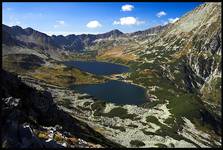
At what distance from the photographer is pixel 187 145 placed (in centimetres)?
11056

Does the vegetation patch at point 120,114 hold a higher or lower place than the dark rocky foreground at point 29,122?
lower

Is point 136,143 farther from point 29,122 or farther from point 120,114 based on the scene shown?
point 29,122

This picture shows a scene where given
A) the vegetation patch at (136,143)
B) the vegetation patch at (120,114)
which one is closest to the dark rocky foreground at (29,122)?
the vegetation patch at (136,143)

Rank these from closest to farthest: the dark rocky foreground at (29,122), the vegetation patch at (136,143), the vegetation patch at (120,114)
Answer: the dark rocky foreground at (29,122)
the vegetation patch at (136,143)
the vegetation patch at (120,114)

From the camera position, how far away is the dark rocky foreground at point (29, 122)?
95.6ft

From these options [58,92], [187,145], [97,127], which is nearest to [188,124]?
[187,145]

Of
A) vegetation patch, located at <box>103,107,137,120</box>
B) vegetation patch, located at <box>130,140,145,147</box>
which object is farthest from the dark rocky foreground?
vegetation patch, located at <box>103,107,137,120</box>

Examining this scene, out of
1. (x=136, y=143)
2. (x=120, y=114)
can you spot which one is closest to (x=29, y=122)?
(x=136, y=143)

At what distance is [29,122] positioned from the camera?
142ft

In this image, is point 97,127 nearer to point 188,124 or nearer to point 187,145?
point 187,145

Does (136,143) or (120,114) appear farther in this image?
(120,114)

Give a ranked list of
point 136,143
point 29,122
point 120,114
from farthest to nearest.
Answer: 1. point 120,114
2. point 136,143
3. point 29,122

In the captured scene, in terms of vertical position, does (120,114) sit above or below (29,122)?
below

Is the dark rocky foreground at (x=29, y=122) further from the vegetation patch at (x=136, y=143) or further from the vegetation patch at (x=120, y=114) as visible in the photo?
the vegetation patch at (x=120, y=114)
